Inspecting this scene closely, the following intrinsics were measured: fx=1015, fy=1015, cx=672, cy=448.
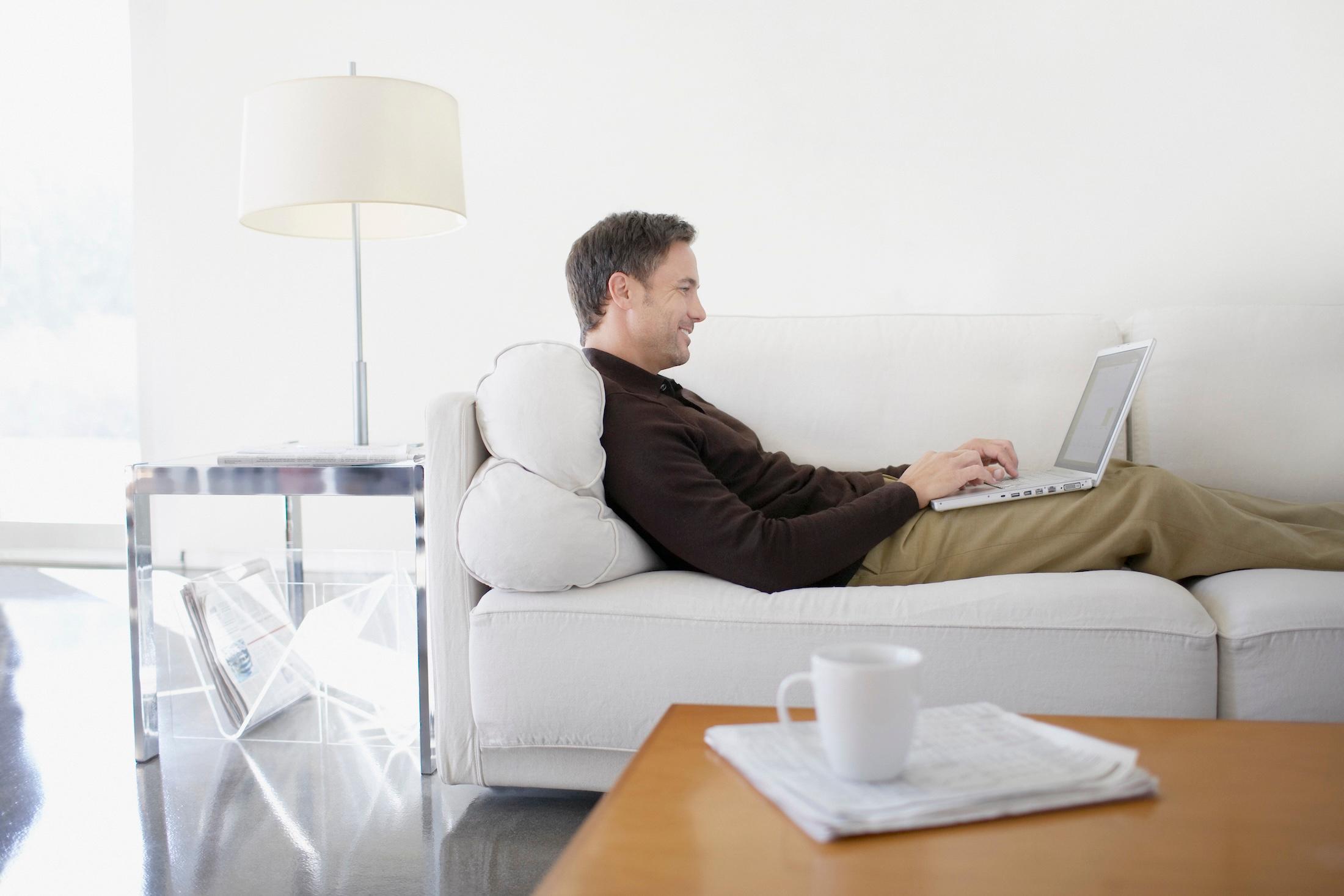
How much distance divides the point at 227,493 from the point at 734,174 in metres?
1.61

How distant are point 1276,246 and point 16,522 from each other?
13.5 feet

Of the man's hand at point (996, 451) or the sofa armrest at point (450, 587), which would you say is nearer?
the sofa armrest at point (450, 587)

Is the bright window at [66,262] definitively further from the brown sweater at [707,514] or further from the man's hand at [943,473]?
the man's hand at [943,473]

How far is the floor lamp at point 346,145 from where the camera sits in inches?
73.2

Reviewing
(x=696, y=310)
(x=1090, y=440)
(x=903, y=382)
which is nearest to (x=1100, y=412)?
(x=1090, y=440)

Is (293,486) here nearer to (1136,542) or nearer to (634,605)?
(634,605)

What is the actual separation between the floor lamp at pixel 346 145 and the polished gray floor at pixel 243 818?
64 centimetres

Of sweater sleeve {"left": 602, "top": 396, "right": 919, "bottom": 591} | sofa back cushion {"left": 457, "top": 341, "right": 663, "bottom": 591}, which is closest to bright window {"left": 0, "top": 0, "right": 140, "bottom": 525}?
sofa back cushion {"left": 457, "top": 341, "right": 663, "bottom": 591}

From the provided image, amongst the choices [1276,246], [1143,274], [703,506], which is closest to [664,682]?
[703,506]

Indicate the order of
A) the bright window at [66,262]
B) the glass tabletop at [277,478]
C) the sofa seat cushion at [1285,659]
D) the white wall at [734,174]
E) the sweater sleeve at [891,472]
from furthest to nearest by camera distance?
the bright window at [66,262] → the white wall at [734,174] → the sweater sleeve at [891,472] → the glass tabletop at [277,478] → the sofa seat cushion at [1285,659]

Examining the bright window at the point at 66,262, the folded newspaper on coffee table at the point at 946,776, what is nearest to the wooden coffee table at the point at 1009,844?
the folded newspaper on coffee table at the point at 946,776

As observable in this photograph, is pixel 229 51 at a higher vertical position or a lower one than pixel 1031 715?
higher

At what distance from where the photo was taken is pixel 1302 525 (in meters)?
1.63

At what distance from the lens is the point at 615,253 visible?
1.74 metres
